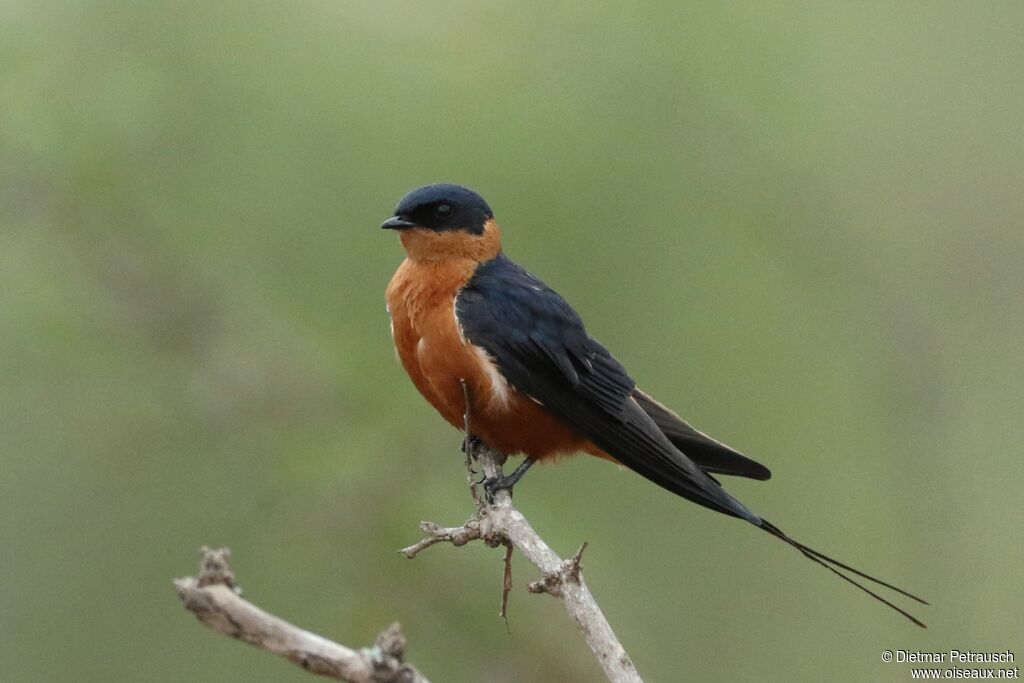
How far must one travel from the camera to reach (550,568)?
321 centimetres

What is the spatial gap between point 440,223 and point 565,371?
79 centimetres

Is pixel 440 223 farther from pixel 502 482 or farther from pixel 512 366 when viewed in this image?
pixel 502 482

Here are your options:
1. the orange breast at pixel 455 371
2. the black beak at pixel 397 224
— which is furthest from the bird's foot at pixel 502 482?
the black beak at pixel 397 224

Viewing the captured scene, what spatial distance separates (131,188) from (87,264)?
430 millimetres

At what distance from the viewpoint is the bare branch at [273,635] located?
239 cm

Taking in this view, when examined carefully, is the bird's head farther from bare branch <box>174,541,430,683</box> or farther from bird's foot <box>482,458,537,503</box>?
bare branch <box>174,541,430,683</box>

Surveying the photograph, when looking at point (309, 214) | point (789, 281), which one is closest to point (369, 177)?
point (309, 214)

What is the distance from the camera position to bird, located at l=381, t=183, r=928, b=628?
15.1 ft

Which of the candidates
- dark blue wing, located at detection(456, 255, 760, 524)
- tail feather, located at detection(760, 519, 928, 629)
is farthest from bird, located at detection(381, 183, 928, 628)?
tail feather, located at detection(760, 519, 928, 629)

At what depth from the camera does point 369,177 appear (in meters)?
6.17

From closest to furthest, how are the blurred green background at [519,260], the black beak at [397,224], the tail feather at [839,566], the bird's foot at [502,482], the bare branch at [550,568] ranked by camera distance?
the bare branch at [550,568] < the tail feather at [839,566] < the bird's foot at [502,482] < the black beak at [397,224] < the blurred green background at [519,260]

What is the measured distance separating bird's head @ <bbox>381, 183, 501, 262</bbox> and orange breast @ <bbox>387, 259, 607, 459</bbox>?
7 cm

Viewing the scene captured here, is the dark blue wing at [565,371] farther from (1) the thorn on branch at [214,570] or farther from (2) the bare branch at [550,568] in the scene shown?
(1) the thorn on branch at [214,570]

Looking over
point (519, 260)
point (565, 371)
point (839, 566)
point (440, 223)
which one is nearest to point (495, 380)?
point (565, 371)
